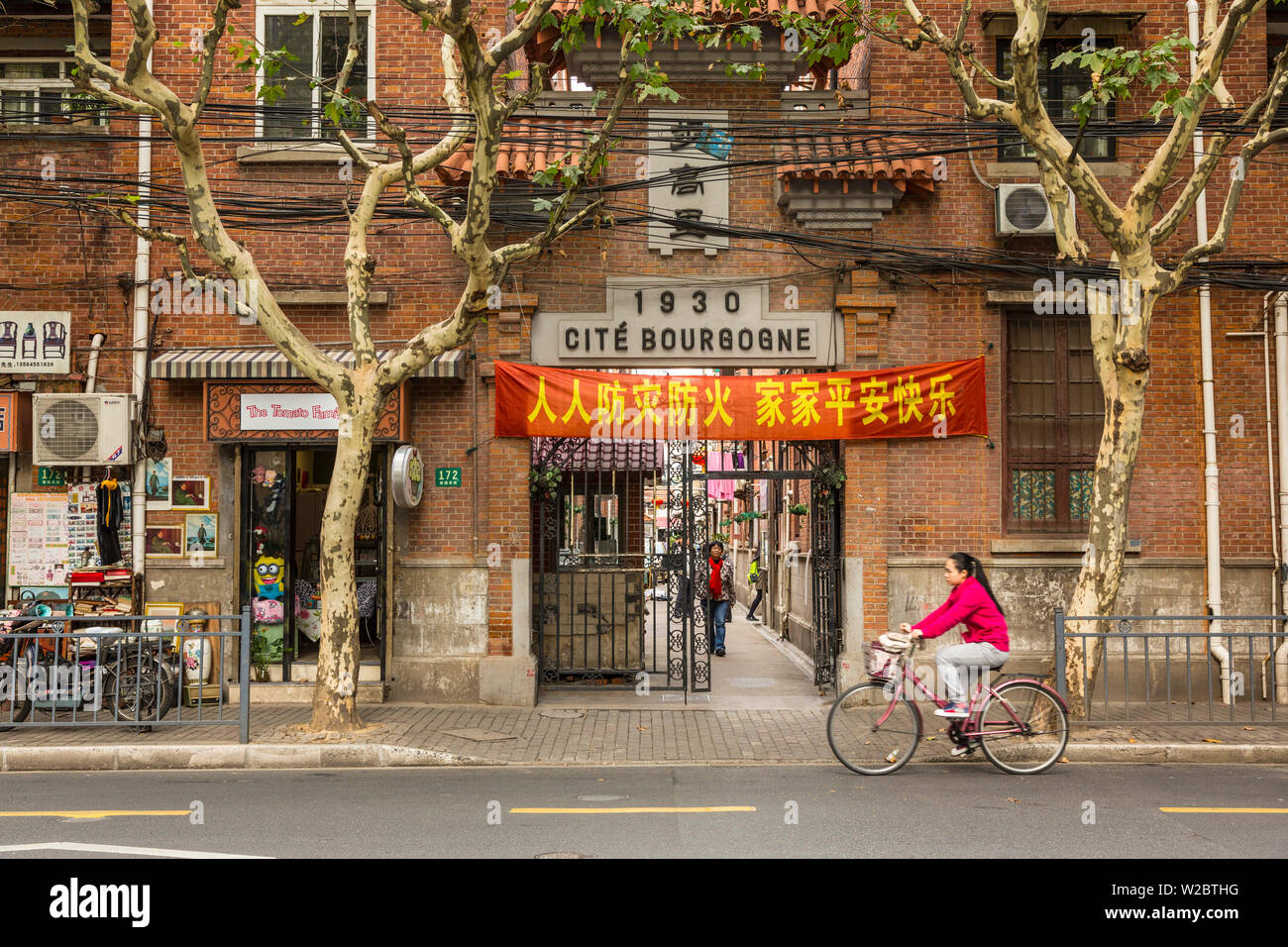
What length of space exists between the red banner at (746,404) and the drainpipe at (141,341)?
4.34m

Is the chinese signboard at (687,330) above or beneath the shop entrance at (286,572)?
above

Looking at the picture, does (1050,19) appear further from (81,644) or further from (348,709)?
(81,644)

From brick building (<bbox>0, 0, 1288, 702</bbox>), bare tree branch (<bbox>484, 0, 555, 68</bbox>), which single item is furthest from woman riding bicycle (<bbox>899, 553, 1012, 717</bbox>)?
Result: bare tree branch (<bbox>484, 0, 555, 68</bbox>)

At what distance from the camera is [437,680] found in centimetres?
1312

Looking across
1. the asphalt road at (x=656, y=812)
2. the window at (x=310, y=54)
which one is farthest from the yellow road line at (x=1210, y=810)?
the window at (x=310, y=54)

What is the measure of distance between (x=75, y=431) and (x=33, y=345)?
133 centimetres

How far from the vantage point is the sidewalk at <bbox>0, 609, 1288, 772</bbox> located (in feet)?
32.8

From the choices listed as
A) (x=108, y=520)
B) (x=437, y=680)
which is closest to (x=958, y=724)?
(x=437, y=680)

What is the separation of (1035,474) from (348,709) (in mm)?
8557

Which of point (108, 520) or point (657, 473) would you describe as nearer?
point (108, 520)

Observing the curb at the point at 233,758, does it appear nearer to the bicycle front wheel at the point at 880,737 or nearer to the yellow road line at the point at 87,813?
the yellow road line at the point at 87,813

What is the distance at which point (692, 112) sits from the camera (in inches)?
524

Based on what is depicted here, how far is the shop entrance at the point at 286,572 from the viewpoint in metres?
13.4

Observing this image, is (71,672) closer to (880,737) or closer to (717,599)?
(880,737)
